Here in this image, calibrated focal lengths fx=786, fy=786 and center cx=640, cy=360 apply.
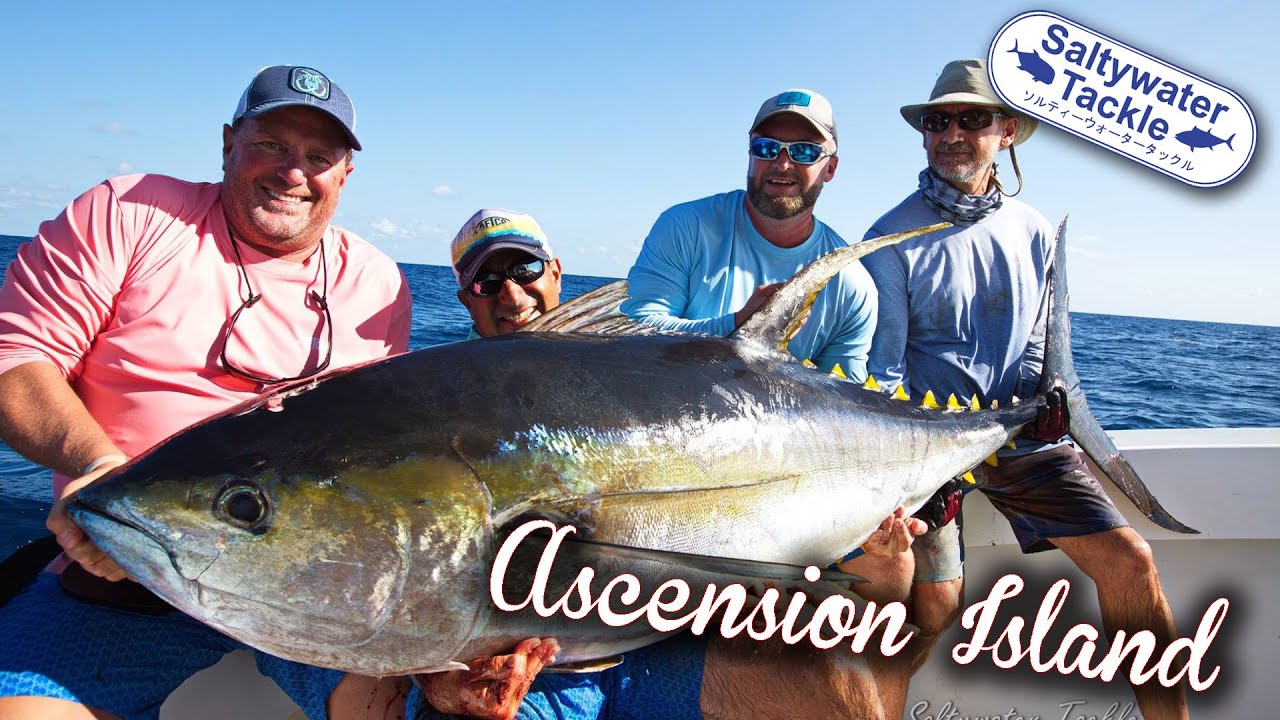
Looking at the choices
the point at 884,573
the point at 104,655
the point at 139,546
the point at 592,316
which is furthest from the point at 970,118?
the point at 104,655

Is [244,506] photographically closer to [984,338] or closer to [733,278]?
[733,278]

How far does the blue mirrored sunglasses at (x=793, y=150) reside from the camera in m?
2.88

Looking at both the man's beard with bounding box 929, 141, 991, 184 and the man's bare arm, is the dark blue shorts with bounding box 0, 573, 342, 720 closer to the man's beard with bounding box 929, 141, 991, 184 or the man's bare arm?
the man's bare arm

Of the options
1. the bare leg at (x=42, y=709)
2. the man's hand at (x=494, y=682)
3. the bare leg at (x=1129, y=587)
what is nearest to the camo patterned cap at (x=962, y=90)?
the bare leg at (x=1129, y=587)

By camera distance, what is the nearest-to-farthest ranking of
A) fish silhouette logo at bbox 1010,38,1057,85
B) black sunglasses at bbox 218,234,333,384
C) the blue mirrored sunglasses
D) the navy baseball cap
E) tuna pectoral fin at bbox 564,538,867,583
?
tuna pectoral fin at bbox 564,538,867,583 → black sunglasses at bbox 218,234,333,384 → the navy baseball cap → the blue mirrored sunglasses → fish silhouette logo at bbox 1010,38,1057,85

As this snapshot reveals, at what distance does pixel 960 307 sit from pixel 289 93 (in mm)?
2529

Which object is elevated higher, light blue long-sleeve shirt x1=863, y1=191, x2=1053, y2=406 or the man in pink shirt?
light blue long-sleeve shirt x1=863, y1=191, x2=1053, y2=406

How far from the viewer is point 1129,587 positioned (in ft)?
9.71

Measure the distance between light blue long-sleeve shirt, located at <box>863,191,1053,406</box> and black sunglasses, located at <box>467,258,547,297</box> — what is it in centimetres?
133

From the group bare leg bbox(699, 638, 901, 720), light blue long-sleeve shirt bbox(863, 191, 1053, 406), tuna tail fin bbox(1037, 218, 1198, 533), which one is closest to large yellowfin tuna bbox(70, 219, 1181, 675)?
bare leg bbox(699, 638, 901, 720)

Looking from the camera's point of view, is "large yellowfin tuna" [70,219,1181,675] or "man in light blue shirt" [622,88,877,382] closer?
"large yellowfin tuna" [70,219,1181,675]

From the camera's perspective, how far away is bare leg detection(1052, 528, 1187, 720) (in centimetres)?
292

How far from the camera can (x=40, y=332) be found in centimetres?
210

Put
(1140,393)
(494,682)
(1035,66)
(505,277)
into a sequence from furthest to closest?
(1140,393) → (1035,66) → (505,277) → (494,682)
